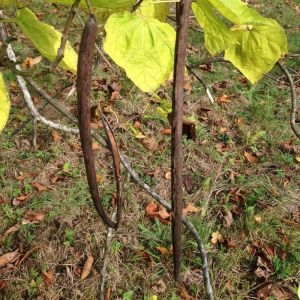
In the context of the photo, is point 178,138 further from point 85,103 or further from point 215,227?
point 215,227

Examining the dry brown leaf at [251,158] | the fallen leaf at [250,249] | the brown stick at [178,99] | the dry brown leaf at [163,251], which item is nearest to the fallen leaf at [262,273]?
the fallen leaf at [250,249]

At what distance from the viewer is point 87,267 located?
232 centimetres

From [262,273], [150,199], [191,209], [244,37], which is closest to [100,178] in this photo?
[150,199]

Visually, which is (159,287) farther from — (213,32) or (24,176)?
(213,32)

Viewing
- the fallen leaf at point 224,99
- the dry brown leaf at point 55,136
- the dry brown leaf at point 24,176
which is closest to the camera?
the dry brown leaf at point 24,176

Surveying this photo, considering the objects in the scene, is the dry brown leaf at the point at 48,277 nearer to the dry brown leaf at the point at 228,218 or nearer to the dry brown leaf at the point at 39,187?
the dry brown leaf at the point at 39,187

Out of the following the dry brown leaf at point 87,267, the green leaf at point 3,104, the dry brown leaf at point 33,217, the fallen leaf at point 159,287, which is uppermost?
the green leaf at point 3,104

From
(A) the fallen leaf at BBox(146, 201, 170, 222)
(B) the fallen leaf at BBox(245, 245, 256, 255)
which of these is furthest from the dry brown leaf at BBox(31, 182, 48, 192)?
(B) the fallen leaf at BBox(245, 245, 256, 255)

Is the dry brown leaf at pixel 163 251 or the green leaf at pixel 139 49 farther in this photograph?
the dry brown leaf at pixel 163 251

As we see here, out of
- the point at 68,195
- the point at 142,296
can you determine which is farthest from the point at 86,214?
the point at 142,296

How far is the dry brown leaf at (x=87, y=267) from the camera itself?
230 centimetres

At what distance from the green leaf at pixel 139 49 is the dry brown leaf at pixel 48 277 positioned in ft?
6.52

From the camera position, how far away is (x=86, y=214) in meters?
2.52

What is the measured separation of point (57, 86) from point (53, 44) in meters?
2.89
